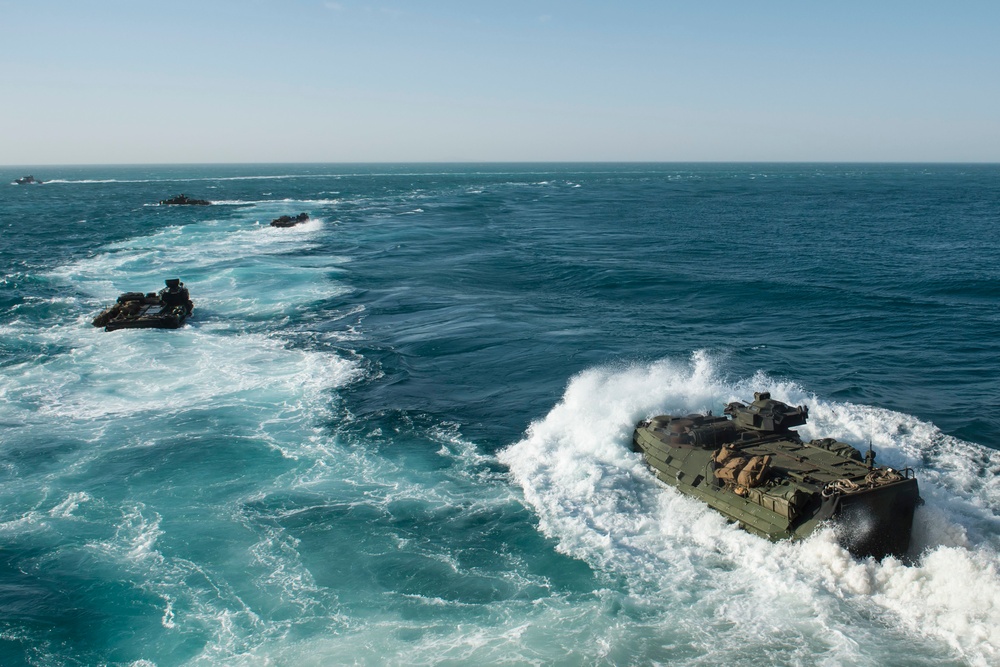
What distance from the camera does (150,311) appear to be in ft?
155

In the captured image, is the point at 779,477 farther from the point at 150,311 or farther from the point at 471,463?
the point at 150,311

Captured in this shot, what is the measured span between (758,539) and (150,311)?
130ft

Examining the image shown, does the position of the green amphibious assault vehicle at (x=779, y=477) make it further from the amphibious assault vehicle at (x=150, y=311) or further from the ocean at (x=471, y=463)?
the amphibious assault vehicle at (x=150, y=311)

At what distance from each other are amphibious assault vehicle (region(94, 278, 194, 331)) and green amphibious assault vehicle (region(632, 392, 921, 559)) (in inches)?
1274

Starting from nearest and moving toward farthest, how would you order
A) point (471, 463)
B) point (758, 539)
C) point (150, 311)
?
point (758, 539) → point (471, 463) → point (150, 311)

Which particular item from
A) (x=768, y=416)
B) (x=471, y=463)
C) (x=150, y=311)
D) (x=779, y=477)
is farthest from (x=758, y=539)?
(x=150, y=311)

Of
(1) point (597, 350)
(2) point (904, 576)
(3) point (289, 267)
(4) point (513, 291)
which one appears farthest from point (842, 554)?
(3) point (289, 267)

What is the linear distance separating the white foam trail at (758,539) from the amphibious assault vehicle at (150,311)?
27336 millimetres

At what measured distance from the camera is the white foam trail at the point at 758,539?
18111mm

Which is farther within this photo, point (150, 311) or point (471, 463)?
point (150, 311)

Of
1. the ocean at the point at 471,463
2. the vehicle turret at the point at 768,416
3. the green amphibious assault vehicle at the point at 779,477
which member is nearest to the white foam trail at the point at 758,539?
the ocean at the point at 471,463

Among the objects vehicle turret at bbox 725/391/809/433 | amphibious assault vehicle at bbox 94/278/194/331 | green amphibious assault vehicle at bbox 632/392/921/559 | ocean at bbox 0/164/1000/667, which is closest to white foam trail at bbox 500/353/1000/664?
ocean at bbox 0/164/1000/667

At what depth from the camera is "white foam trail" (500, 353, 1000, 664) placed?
18111 millimetres

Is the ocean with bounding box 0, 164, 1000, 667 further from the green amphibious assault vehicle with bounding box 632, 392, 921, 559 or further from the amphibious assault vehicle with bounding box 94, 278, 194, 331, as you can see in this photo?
the amphibious assault vehicle with bounding box 94, 278, 194, 331
